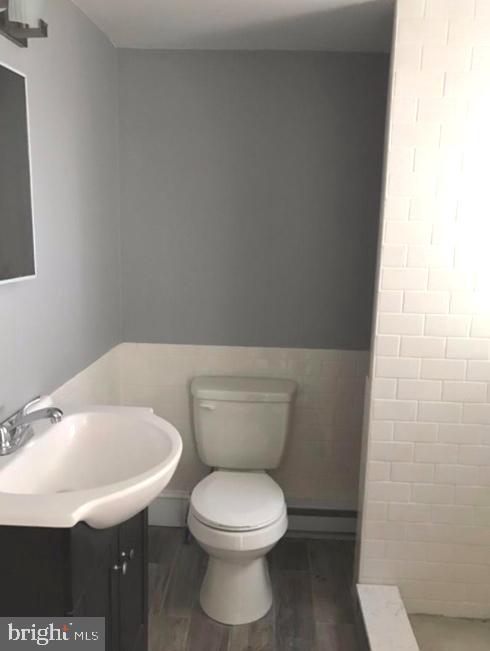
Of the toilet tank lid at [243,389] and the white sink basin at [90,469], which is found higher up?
the white sink basin at [90,469]

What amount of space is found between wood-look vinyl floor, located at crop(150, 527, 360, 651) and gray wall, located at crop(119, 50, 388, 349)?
98 cm

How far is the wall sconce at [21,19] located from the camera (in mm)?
1410

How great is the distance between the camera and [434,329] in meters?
2.02

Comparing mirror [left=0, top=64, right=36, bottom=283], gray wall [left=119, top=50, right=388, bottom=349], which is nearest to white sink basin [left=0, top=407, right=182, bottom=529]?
mirror [left=0, top=64, right=36, bottom=283]

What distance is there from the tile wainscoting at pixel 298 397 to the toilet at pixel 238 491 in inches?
4.2

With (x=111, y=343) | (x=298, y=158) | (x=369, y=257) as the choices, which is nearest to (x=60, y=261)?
(x=111, y=343)

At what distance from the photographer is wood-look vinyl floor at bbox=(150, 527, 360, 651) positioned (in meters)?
2.06

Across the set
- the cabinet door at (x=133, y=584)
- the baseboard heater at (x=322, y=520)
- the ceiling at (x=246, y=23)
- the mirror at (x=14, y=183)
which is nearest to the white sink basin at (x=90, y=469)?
the cabinet door at (x=133, y=584)

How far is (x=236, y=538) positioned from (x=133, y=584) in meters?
0.45

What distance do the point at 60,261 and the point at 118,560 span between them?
1.01 meters

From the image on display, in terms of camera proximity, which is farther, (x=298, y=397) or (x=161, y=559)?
(x=298, y=397)

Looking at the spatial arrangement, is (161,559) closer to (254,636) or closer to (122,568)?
(254,636)

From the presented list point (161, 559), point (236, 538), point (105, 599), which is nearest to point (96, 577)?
point (105, 599)

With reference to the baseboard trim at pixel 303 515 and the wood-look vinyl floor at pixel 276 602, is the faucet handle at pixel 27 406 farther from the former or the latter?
the baseboard trim at pixel 303 515
